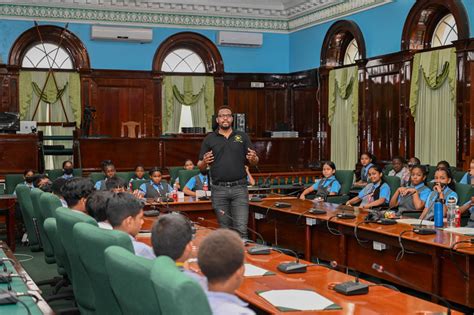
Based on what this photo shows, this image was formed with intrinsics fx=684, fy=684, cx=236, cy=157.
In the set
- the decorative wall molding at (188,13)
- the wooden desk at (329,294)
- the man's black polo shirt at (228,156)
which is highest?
the decorative wall molding at (188,13)

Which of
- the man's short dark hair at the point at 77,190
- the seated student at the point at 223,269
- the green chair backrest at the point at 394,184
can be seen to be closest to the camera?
the seated student at the point at 223,269

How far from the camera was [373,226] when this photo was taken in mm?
5164

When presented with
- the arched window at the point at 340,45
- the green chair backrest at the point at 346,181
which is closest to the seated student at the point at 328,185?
the green chair backrest at the point at 346,181

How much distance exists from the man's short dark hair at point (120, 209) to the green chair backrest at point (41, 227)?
1.76 metres

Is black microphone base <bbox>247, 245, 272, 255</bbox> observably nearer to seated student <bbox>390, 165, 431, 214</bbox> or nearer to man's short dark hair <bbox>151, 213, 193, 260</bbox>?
man's short dark hair <bbox>151, 213, 193, 260</bbox>

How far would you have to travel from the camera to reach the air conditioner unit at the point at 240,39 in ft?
45.5

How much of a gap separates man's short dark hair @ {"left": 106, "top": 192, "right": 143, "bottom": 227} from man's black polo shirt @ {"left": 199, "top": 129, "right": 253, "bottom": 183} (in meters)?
2.17

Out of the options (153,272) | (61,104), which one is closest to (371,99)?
(61,104)

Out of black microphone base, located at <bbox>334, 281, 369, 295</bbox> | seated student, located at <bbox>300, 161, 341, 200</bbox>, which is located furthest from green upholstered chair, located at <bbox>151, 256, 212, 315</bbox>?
seated student, located at <bbox>300, 161, 341, 200</bbox>

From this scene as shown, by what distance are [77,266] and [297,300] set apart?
4.03 ft

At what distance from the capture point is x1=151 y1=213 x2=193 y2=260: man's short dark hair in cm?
261

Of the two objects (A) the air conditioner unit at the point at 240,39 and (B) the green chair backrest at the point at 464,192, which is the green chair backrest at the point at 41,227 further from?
(A) the air conditioner unit at the point at 240,39

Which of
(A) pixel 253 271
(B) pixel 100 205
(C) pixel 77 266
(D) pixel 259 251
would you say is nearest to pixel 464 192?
(D) pixel 259 251

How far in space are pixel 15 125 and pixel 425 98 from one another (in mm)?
6711
